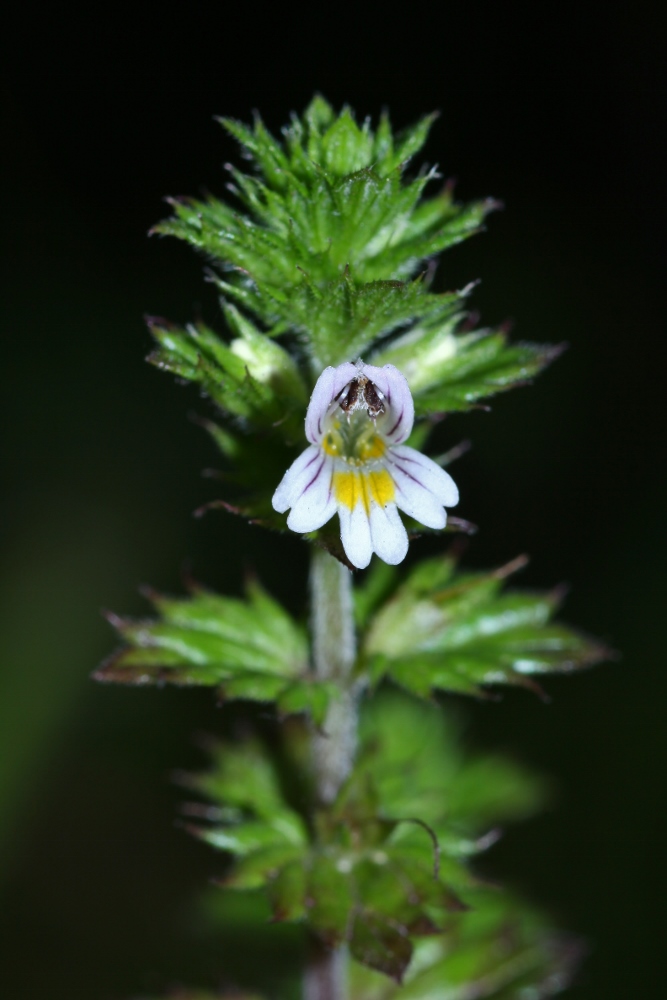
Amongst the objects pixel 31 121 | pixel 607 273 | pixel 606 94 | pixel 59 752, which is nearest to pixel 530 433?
pixel 607 273

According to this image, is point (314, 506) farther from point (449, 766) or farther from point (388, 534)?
point (449, 766)

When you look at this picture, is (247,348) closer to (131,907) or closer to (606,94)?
(131,907)

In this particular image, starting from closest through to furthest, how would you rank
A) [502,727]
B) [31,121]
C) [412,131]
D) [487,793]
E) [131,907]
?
[412,131], [487,793], [131,907], [502,727], [31,121]

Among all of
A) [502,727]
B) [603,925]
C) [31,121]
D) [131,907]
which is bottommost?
[603,925]

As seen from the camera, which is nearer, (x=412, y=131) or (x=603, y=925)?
(x=412, y=131)

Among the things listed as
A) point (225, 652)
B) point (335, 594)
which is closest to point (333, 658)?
point (335, 594)

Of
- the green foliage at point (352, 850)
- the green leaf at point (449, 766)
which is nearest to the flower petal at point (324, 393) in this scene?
the green foliage at point (352, 850)

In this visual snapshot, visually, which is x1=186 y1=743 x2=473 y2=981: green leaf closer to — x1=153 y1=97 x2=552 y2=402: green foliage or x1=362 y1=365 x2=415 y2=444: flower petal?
x1=362 y1=365 x2=415 y2=444: flower petal
